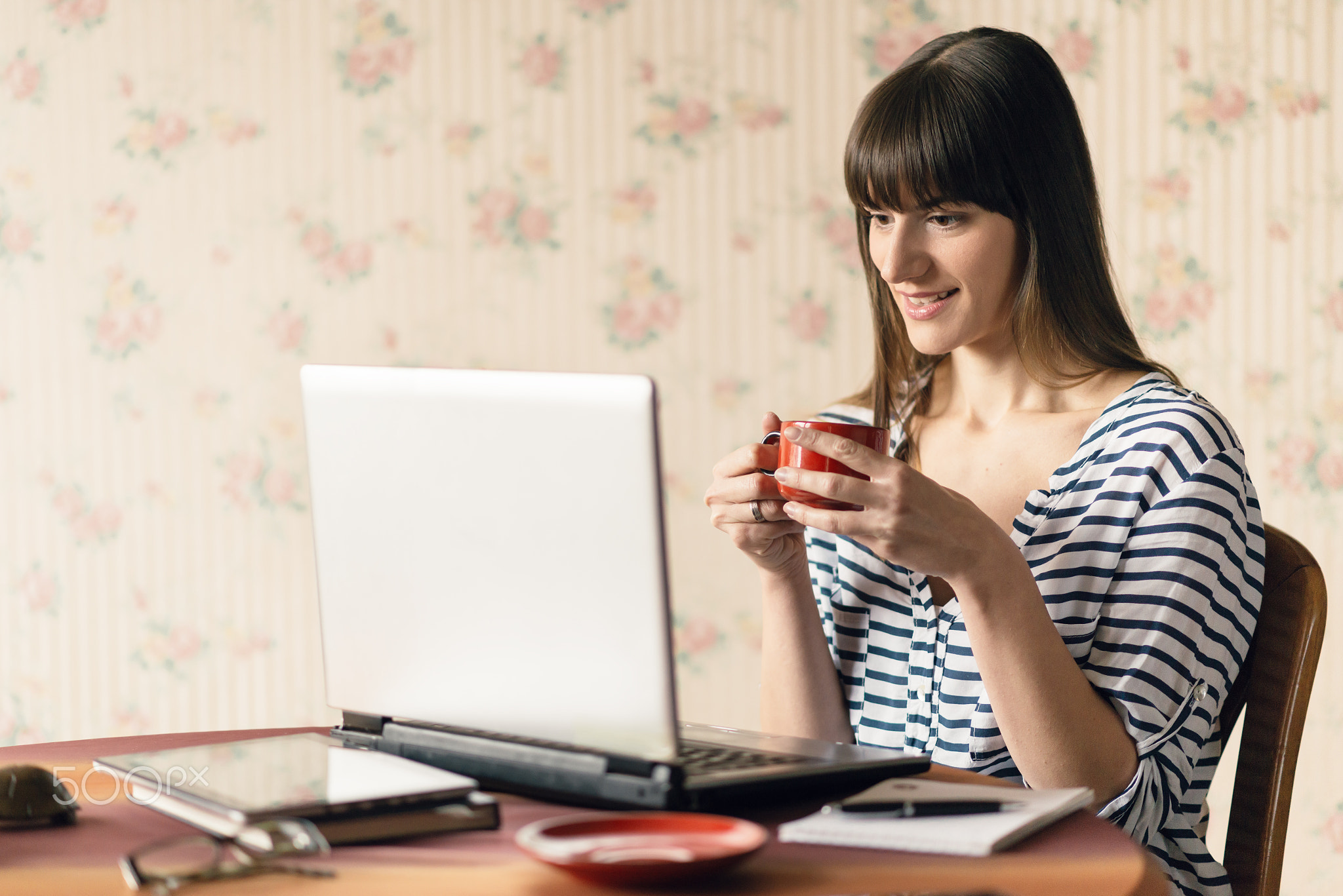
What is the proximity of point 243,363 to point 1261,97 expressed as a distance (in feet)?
6.39

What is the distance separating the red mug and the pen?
26cm

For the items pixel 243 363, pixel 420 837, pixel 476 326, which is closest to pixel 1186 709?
pixel 420 837

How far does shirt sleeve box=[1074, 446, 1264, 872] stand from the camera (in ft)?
3.43

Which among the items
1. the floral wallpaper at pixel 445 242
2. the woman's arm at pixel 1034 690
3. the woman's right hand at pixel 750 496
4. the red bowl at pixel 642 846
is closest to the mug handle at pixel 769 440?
the woman's right hand at pixel 750 496

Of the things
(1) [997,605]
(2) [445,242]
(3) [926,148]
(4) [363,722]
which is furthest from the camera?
(2) [445,242]

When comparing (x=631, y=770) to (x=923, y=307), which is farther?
(x=923, y=307)

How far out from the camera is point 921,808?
2.21ft

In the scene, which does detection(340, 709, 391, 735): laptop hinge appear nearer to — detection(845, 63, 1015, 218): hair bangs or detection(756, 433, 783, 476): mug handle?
detection(756, 433, 783, 476): mug handle

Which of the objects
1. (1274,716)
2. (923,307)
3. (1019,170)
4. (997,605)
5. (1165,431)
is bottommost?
(1274,716)

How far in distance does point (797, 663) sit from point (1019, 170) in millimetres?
537

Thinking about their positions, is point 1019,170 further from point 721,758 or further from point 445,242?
point 445,242

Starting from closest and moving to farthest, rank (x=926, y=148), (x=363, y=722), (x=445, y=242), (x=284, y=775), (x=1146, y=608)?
(x=284, y=775), (x=363, y=722), (x=1146, y=608), (x=926, y=148), (x=445, y=242)

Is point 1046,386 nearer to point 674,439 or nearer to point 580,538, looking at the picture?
point 580,538

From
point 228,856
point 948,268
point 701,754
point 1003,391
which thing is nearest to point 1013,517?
point 1003,391
